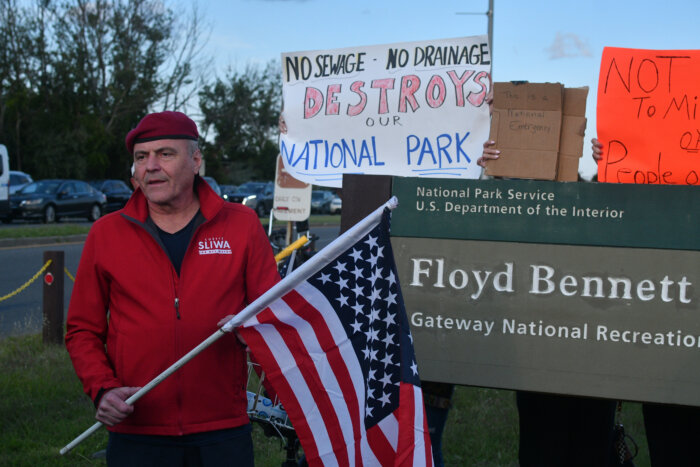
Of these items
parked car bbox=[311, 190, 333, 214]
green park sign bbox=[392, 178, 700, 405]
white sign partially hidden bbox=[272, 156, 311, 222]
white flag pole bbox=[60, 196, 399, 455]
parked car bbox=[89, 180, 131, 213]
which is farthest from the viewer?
parked car bbox=[311, 190, 333, 214]

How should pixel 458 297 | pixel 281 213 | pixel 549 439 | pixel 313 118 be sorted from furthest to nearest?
pixel 281 213, pixel 313 118, pixel 549 439, pixel 458 297

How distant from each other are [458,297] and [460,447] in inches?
106

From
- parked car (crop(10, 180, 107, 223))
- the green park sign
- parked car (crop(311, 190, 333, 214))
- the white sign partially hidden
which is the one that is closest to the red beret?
the green park sign

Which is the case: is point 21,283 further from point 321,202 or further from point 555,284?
point 321,202

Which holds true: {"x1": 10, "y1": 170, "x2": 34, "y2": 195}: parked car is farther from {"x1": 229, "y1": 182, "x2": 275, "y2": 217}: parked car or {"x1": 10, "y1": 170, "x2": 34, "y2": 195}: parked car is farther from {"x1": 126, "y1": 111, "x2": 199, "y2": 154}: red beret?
{"x1": 126, "y1": 111, "x2": 199, "y2": 154}: red beret

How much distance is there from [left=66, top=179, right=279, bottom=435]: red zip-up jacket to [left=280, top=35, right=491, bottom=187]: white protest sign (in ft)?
4.84

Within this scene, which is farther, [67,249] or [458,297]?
[67,249]

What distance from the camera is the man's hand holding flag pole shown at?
2605 mm

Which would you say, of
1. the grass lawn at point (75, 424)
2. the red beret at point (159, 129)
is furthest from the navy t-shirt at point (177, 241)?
the grass lawn at point (75, 424)

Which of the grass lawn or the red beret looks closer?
the red beret

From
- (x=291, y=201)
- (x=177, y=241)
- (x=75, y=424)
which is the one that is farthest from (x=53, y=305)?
(x=177, y=241)

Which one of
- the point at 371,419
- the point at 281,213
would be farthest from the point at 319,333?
the point at 281,213

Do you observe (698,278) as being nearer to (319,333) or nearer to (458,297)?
(458,297)

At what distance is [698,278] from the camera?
2842 millimetres
